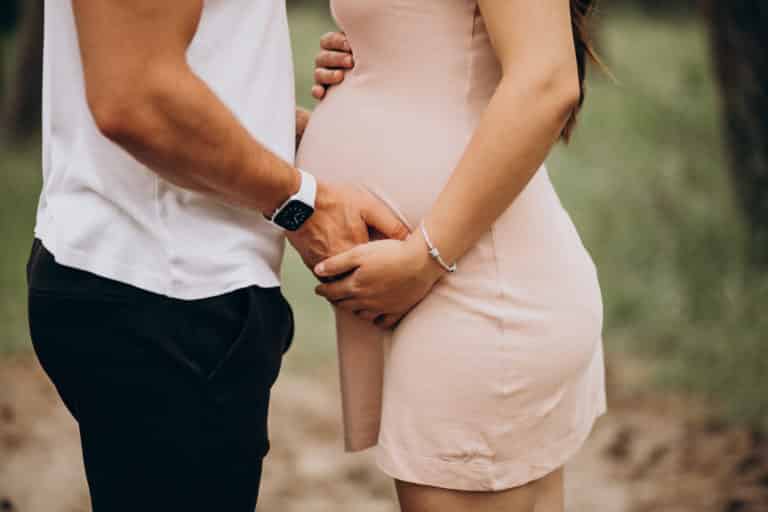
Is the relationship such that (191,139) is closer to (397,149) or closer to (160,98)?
(160,98)

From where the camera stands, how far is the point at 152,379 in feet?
4.66

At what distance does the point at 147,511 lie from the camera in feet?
4.77

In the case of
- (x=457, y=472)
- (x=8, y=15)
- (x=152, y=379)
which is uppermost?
(x=152, y=379)

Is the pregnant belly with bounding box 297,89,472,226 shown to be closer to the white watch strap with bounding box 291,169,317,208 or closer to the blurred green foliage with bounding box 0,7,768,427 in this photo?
the white watch strap with bounding box 291,169,317,208

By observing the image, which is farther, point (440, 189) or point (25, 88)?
point (25, 88)

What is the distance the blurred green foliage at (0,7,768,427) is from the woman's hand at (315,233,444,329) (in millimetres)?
3111

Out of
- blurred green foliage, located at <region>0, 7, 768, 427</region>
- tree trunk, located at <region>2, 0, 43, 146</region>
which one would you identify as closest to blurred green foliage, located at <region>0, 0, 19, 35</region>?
tree trunk, located at <region>2, 0, 43, 146</region>

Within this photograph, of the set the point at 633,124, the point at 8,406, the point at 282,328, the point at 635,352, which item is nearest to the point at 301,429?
the point at 8,406

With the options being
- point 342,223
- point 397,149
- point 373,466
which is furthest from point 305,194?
point 373,466

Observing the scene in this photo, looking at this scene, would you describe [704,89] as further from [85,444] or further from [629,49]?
[85,444]

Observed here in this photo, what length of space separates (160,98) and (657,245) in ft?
15.8

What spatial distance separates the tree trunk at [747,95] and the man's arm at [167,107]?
374cm

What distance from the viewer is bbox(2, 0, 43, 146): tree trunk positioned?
26.0ft

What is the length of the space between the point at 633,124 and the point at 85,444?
716 centimetres
